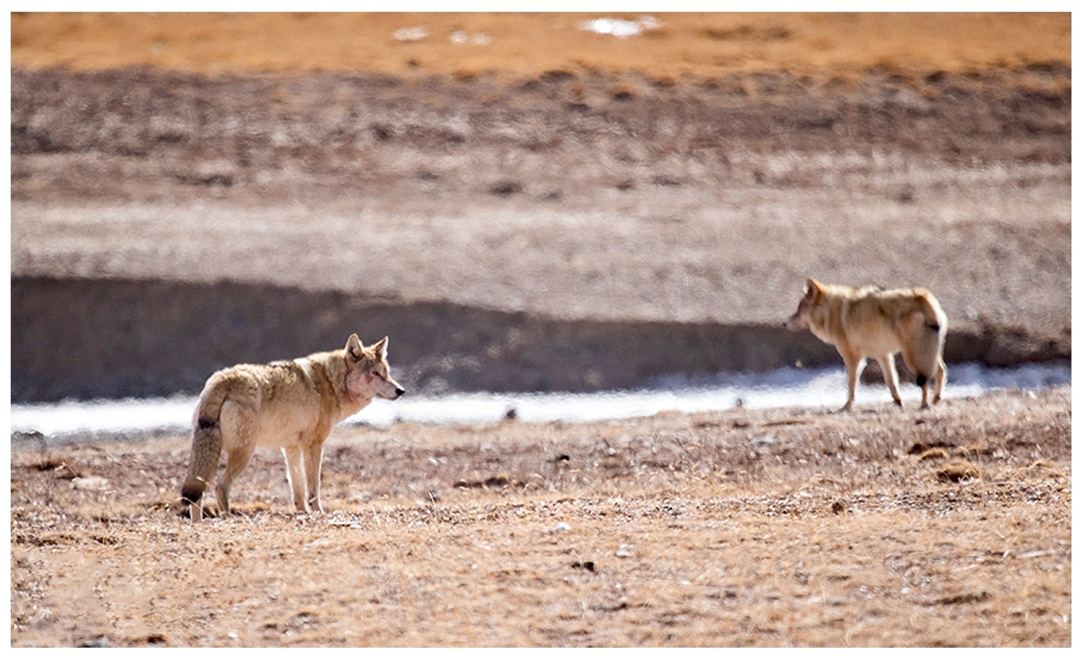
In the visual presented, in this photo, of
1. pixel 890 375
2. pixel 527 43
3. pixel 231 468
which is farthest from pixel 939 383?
pixel 527 43

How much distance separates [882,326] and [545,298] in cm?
734

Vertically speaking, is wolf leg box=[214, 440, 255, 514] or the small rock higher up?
wolf leg box=[214, 440, 255, 514]

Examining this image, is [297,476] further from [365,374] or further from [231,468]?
[365,374]

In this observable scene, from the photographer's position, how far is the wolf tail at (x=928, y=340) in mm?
13352

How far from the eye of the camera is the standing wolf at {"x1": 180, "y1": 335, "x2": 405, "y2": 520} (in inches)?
377

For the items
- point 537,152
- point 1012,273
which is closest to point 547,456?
point 1012,273

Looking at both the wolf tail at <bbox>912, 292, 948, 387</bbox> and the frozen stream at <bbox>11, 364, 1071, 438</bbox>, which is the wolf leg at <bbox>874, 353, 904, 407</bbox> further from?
the frozen stream at <bbox>11, 364, 1071, 438</bbox>

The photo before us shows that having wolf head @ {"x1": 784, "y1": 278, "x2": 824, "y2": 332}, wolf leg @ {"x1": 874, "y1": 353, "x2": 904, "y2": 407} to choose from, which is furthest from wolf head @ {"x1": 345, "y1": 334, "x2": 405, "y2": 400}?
wolf leg @ {"x1": 874, "y1": 353, "x2": 904, "y2": 407}

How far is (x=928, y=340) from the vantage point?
1337 cm

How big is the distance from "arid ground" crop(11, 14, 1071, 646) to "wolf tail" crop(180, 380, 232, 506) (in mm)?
363

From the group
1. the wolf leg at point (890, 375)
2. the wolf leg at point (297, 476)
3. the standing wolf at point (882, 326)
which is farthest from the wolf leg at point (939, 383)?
the wolf leg at point (297, 476)

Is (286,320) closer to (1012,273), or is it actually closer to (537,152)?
(537,152)

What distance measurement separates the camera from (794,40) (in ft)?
100

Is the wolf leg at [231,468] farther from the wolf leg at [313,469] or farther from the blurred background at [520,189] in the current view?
the blurred background at [520,189]
